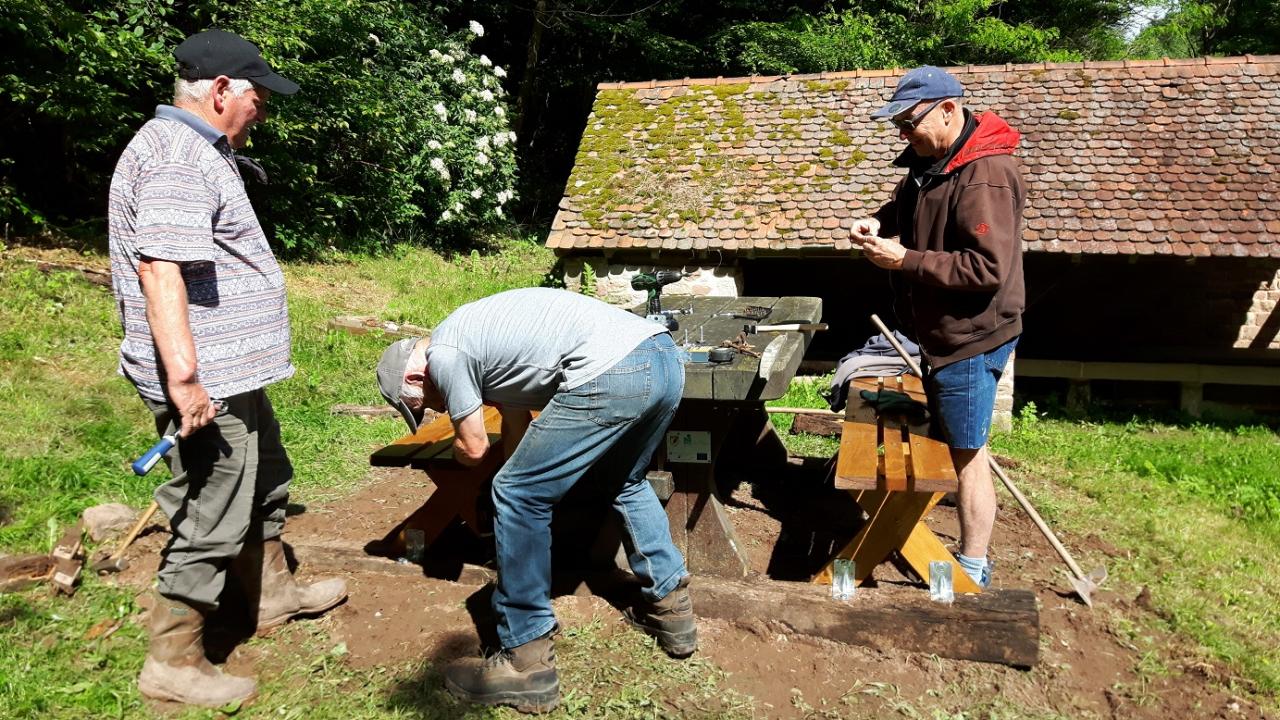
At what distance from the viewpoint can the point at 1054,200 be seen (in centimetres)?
829

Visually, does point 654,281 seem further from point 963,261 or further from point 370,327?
point 370,327

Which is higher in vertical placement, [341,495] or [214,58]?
[214,58]

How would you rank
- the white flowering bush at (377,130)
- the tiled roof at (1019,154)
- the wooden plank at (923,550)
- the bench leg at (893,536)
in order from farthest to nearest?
1. the white flowering bush at (377,130)
2. the tiled roof at (1019,154)
3. the wooden plank at (923,550)
4. the bench leg at (893,536)

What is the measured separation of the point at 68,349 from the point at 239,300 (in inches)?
180

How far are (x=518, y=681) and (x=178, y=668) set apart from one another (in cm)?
113

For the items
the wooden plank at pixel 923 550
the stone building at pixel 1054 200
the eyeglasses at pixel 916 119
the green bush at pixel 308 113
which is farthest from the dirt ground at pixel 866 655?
the green bush at pixel 308 113

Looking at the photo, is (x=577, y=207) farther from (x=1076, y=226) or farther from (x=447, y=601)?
(x=447, y=601)

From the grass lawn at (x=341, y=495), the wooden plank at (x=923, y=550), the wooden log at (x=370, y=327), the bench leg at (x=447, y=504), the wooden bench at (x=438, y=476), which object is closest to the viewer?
the grass lawn at (x=341, y=495)

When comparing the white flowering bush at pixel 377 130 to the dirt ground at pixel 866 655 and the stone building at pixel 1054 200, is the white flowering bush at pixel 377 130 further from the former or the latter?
the dirt ground at pixel 866 655

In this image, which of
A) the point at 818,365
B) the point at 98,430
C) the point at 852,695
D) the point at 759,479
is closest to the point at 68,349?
A: the point at 98,430

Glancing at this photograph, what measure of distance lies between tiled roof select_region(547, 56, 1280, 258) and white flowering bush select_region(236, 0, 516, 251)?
3.58 meters

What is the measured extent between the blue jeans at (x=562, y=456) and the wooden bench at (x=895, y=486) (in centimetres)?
76

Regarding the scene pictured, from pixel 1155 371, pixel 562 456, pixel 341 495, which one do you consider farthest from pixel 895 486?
pixel 1155 371

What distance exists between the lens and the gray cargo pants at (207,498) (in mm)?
2830
